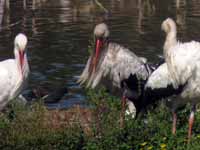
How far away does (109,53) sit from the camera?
9.79m

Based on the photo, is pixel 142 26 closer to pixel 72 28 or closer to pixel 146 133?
pixel 72 28

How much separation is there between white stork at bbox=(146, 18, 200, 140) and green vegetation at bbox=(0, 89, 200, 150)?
0.30 meters

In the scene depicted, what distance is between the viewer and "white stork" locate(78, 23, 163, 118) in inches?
372

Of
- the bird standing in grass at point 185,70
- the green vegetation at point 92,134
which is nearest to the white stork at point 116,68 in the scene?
the bird standing in grass at point 185,70

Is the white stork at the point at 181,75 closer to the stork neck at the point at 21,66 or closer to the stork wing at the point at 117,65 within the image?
the stork wing at the point at 117,65

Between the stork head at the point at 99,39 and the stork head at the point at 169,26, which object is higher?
the stork head at the point at 169,26

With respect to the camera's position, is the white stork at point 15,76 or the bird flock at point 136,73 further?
the white stork at point 15,76

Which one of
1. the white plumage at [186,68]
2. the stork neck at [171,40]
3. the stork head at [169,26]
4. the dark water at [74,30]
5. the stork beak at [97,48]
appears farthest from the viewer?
the dark water at [74,30]

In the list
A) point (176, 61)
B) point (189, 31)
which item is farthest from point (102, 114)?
point (189, 31)

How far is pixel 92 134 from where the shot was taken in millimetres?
7449

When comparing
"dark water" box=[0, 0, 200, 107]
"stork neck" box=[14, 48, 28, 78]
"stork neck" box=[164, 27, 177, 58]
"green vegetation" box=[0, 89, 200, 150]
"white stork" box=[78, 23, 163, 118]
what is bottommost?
"dark water" box=[0, 0, 200, 107]

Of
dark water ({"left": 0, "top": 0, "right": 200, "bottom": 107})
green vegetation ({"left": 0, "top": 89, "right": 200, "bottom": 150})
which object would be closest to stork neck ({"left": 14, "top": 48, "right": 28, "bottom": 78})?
green vegetation ({"left": 0, "top": 89, "right": 200, "bottom": 150})

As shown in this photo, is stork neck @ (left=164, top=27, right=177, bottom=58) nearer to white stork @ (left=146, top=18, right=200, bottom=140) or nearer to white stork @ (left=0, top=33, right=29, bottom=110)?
white stork @ (left=146, top=18, right=200, bottom=140)

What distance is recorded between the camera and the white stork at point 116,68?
9445 millimetres
